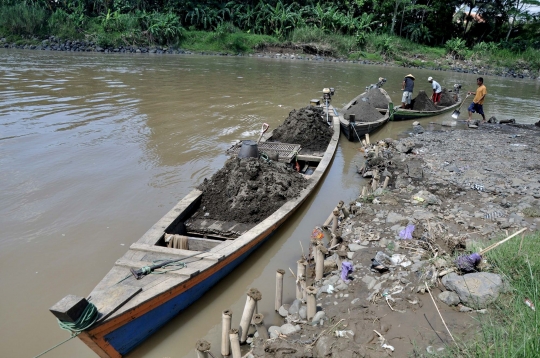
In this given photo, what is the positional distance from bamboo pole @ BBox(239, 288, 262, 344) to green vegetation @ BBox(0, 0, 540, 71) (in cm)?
2924

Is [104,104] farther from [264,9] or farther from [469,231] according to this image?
[264,9]

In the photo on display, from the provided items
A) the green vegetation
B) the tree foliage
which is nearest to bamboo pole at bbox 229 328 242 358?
the green vegetation

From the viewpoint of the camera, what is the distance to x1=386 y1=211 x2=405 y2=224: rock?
18.1 feet

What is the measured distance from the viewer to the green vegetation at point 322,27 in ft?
96.9

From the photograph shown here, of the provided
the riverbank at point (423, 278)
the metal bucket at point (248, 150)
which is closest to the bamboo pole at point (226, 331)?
the riverbank at point (423, 278)

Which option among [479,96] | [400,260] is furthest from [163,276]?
[479,96]

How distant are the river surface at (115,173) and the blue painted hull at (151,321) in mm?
166

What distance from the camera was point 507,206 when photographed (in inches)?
241

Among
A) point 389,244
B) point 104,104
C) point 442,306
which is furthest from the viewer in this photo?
point 104,104

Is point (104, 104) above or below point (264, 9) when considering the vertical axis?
below

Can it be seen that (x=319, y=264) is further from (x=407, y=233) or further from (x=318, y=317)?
(x=407, y=233)

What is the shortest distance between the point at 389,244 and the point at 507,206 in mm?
2599

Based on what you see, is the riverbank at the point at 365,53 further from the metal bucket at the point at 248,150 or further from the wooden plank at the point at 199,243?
the wooden plank at the point at 199,243

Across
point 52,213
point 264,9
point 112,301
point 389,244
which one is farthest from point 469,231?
point 264,9
